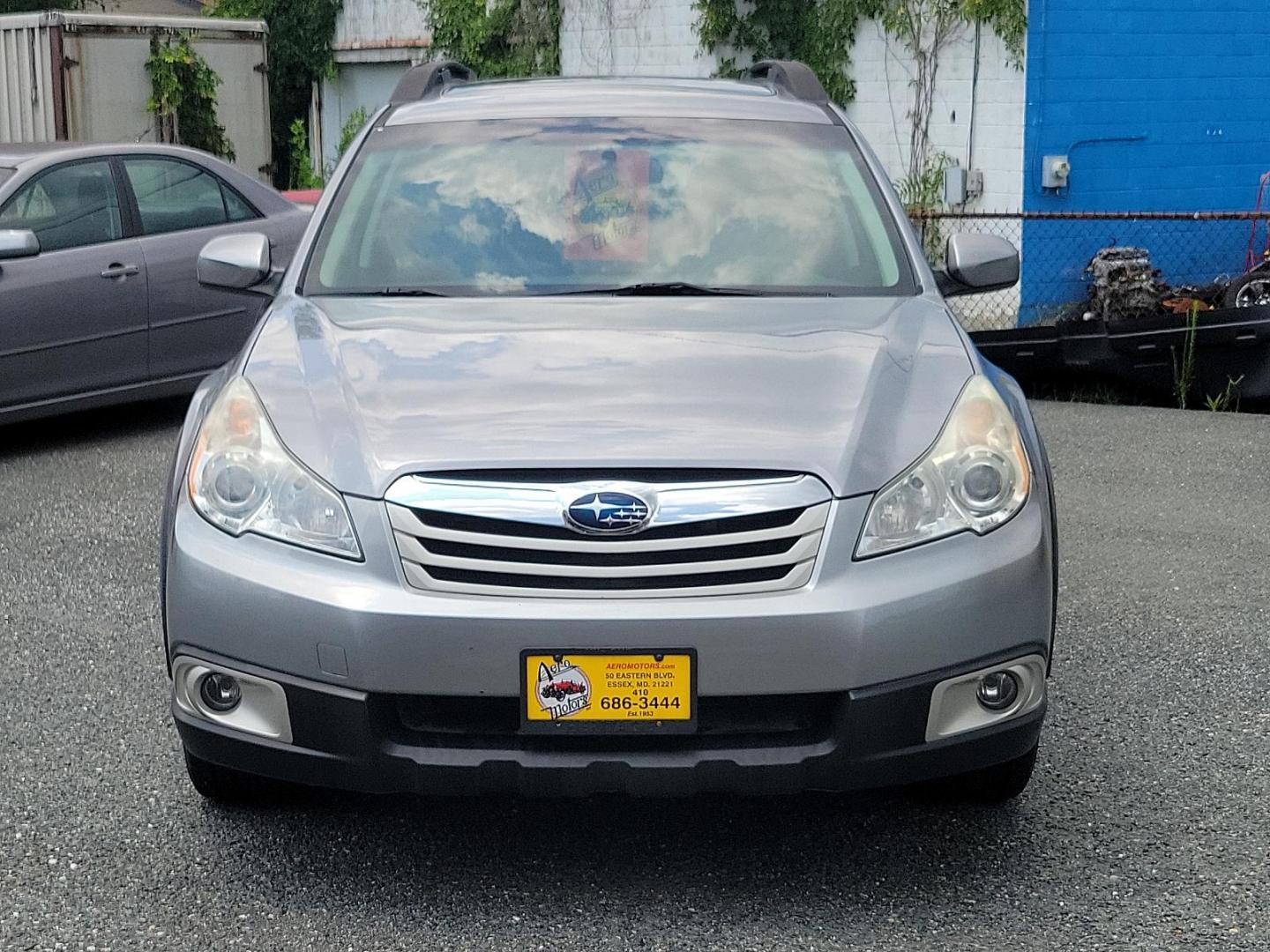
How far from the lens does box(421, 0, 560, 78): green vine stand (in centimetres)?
1644

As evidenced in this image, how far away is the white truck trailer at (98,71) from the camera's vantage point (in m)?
14.4

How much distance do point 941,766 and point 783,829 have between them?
0.60 m

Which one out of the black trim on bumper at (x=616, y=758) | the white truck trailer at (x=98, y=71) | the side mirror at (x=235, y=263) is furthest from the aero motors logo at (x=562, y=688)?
the white truck trailer at (x=98, y=71)

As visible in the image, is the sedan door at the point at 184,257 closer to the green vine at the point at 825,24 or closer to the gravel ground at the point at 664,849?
the gravel ground at the point at 664,849

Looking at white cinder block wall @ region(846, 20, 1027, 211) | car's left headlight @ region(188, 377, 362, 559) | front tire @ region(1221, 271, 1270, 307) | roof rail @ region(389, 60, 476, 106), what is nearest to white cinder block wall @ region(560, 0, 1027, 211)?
white cinder block wall @ region(846, 20, 1027, 211)

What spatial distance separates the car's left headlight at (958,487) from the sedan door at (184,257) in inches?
222

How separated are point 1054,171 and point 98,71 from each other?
8.02 meters

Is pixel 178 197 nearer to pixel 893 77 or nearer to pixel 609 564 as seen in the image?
pixel 609 564

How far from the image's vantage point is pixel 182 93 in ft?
49.2

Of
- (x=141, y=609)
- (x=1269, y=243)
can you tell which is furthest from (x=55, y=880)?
(x=1269, y=243)

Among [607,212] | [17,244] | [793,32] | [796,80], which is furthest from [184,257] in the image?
[793,32]

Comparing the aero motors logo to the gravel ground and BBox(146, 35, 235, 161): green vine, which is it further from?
BBox(146, 35, 235, 161): green vine

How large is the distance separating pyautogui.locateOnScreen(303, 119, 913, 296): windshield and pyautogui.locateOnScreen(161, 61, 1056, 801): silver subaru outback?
0.50 m

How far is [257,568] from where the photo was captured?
322 centimetres
